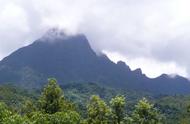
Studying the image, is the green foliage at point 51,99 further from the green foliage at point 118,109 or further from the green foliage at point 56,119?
the green foliage at point 56,119

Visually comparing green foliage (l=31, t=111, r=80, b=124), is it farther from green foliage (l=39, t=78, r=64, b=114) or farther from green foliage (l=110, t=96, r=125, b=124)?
green foliage (l=110, t=96, r=125, b=124)

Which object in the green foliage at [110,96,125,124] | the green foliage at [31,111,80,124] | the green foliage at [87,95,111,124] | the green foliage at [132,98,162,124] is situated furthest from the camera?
the green foliage at [87,95,111,124]

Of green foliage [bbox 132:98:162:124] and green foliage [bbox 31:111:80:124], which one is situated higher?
green foliage [bbox 132:98:162:124]

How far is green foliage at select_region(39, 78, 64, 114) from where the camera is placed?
92.4 meters

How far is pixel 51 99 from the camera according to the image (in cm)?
9306

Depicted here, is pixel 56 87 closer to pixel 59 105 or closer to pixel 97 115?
pixel 59 105

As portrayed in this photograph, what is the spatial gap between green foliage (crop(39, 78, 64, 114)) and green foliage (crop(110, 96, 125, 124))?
10.4m

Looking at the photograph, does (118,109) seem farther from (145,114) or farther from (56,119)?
(56,119)

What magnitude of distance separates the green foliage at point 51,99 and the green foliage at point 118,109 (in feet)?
34.2

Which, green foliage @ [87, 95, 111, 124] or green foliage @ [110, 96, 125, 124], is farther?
green foliage @ [87, 95, 111, 124]

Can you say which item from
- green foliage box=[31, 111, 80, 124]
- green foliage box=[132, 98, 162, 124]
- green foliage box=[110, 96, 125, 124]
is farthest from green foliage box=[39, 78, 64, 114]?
green foliage box=[132, 98, 162, 124]

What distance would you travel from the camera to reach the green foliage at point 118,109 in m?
95.1

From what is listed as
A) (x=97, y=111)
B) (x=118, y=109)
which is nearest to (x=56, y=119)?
(x=97, y=111)

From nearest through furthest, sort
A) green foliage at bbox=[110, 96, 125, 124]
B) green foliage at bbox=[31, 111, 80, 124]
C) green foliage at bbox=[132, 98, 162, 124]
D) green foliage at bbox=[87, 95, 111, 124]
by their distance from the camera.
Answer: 1. green foliage at bbox=[31, 111, 80, 124]
2. green foliage at bbox=[132, 98, 162, 124]
3. green foliage at bbox=[110, 96, 125, 124]
4. green foliage at bbox=[87, 95, 111, 124]
